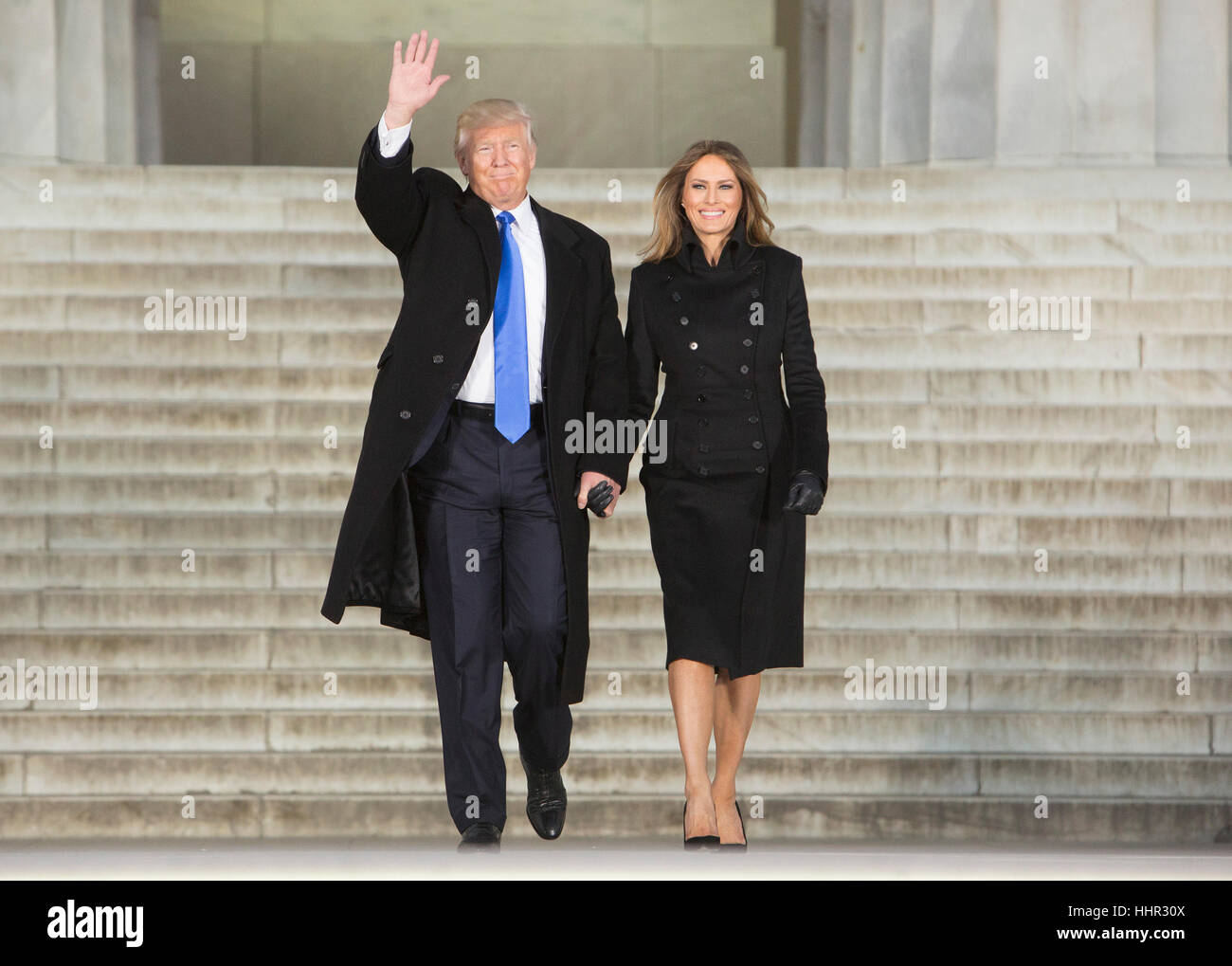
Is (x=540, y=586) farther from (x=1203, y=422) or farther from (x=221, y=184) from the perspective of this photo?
(x=221, y=184)

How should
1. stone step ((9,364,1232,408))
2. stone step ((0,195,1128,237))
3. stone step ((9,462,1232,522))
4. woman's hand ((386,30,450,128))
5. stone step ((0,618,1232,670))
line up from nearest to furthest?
woman's hand ((386,30,450,128))
stone step ((0,618,1232,670))
stone step ((9,462,1232,522))
stone step ((9,364,1232,408))
stone step ((0,195,1128,237))

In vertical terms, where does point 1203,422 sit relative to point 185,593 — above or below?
above

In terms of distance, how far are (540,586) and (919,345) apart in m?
4.38

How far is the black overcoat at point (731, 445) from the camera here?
4.86 m

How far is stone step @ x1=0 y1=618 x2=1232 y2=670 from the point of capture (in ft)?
22.1

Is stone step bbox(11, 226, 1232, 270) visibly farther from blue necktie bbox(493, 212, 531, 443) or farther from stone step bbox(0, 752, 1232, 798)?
blue necktie bbox(493, 212, 531, 443)

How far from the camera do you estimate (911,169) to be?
395 inches

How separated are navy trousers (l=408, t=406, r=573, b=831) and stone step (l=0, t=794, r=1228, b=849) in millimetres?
1671

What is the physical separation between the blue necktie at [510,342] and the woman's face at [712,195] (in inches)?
21.6

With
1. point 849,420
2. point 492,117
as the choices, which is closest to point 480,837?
point 492,117

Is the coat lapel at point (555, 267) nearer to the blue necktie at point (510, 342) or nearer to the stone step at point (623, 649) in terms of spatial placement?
the blue necktie at point (510, 342)

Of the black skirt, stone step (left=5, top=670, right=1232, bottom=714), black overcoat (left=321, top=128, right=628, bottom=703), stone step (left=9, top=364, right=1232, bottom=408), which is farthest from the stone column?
the black skirt
